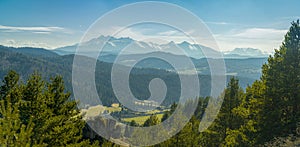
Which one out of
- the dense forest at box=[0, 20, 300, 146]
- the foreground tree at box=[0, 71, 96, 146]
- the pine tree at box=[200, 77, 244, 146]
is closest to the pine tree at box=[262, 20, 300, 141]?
the dense forest at box=[0, 20, 300, 146]

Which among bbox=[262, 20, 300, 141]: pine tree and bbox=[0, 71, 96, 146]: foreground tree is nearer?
bbox=[0, 71, 96, 146]: foreground tree

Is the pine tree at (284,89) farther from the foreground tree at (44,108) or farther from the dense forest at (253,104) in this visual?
the foreground tree at (44,108)

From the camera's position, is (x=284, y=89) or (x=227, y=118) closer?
(x=284, y=89)

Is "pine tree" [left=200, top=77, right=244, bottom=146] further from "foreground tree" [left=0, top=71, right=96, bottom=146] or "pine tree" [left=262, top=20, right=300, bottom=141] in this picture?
"foreground tree" [left=0, top=71, right=96, bottom=146]

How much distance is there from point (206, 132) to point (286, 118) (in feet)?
40.8

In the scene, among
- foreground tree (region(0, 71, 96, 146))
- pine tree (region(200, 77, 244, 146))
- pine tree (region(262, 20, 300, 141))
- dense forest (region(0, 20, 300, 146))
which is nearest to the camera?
foreground tree (region(0, 71, 96, 146))

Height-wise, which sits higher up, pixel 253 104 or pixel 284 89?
pixel 284 89

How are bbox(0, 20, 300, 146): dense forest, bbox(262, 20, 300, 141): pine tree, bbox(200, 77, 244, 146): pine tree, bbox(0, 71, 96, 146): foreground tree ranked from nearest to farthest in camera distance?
bbox(0, 71, 96, 146): foreground tree < bbox(0, 20, 300, 146): dense forest < bbox(262, 20, 300, 141): pine tree < bbox(200, 77, 244, 146): pine tree

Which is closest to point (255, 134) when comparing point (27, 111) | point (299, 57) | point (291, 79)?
point (291, 79)

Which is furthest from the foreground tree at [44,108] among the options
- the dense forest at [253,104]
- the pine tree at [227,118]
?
the pine tree at [227,118]

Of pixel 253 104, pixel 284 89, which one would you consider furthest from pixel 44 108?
pixel 284 89

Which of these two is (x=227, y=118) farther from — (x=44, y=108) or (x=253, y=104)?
(x=44, y=108)

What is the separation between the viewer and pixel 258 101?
2180 centimetres

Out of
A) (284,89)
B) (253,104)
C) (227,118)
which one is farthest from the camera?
(227,118)
